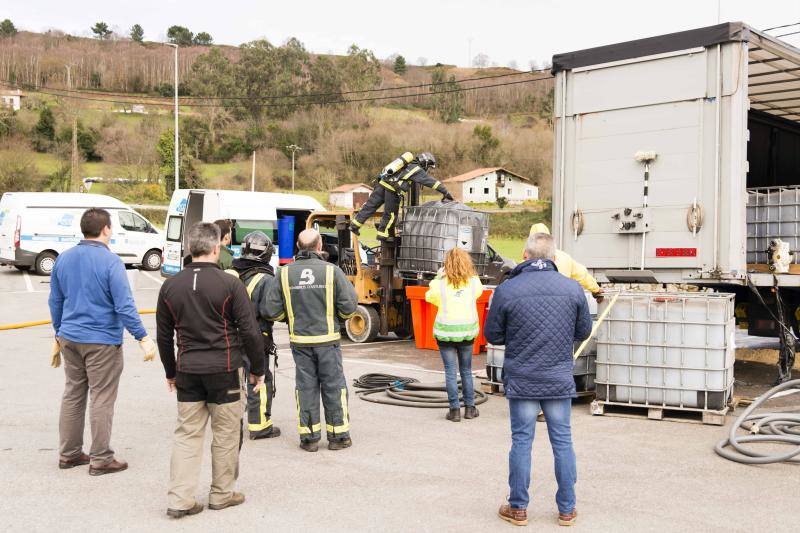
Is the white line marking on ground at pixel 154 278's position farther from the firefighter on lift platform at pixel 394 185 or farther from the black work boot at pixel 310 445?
the black work boot at pixel 310 445

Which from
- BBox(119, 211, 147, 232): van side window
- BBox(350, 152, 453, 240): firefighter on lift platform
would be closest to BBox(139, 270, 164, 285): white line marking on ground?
BBox(119, 211, 147, 232): van side window

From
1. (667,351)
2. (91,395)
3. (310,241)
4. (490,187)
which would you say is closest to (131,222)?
(310,241)

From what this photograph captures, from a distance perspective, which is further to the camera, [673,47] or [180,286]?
[673,47]

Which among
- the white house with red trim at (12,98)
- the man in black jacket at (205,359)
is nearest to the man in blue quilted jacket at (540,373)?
the man in black jacket at (205,359)

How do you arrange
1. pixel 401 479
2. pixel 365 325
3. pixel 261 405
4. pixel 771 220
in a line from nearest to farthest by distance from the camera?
1. pixel 401 479
2. pixel 261 405
3. pixel 771 220
4. pixel 365 325

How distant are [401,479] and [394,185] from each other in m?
7.37

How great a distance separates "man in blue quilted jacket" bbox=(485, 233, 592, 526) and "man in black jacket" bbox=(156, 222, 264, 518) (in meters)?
1.65

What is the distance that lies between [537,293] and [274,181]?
85867 millimetres

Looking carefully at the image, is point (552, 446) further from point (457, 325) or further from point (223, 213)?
point (223, 213)

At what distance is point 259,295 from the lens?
702 cm

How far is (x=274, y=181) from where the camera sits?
292 feet

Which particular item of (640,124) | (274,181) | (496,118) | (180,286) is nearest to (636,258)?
(640,124)

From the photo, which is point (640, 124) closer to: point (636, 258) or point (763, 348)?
point (636, 258)

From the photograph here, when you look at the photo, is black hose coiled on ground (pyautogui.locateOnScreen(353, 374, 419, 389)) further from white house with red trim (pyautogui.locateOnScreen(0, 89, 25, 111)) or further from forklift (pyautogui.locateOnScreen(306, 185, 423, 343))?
white house with red trim (pyautogui.locateOnScreen(0, 89, 25, 111))
